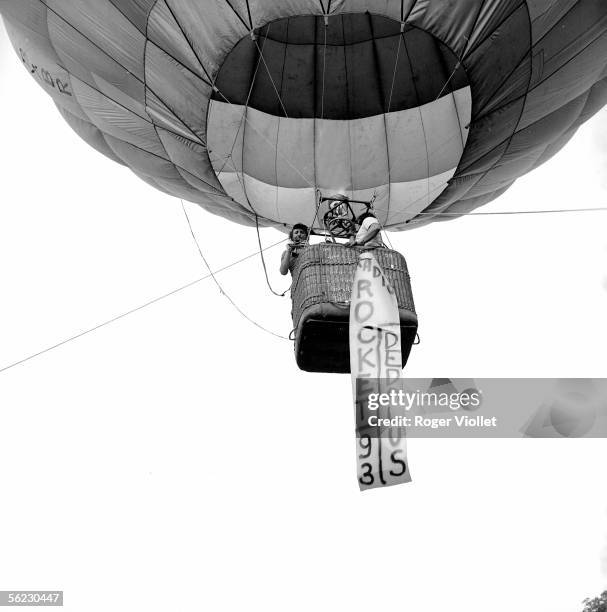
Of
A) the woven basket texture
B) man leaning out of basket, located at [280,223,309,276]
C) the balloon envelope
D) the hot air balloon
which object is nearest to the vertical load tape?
the woven basket texture

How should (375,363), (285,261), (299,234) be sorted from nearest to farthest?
(375,363) → (285,261) → (299,234)

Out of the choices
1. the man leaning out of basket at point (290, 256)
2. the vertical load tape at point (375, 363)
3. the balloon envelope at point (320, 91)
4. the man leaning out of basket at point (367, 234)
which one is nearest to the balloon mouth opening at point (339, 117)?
the balloon envelope at point (320, 91)

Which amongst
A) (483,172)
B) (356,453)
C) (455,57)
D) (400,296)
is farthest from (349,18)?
(356,453)

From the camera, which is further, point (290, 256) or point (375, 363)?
point (290, 256)

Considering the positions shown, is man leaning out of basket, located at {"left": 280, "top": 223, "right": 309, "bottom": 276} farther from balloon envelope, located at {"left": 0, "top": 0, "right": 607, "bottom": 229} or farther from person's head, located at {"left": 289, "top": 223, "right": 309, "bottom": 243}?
balloon envelope, located at {"left": 0, "top": 0, "right": 607, "bottom": 229}

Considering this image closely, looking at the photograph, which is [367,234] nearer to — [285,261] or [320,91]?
[285,261]

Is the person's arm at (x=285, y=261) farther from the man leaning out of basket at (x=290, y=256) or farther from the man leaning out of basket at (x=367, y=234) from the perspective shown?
the man leaning out of basket at (x=367, y=234)

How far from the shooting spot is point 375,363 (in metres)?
6.32

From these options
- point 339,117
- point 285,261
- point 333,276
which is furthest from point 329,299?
point 339,117

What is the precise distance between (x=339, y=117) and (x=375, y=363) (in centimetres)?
275

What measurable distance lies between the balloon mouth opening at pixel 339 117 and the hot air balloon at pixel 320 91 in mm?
11

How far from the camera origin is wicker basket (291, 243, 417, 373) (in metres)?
6.77

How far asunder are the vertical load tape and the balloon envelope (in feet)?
5.61

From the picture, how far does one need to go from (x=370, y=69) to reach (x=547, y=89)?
4.47 ft
